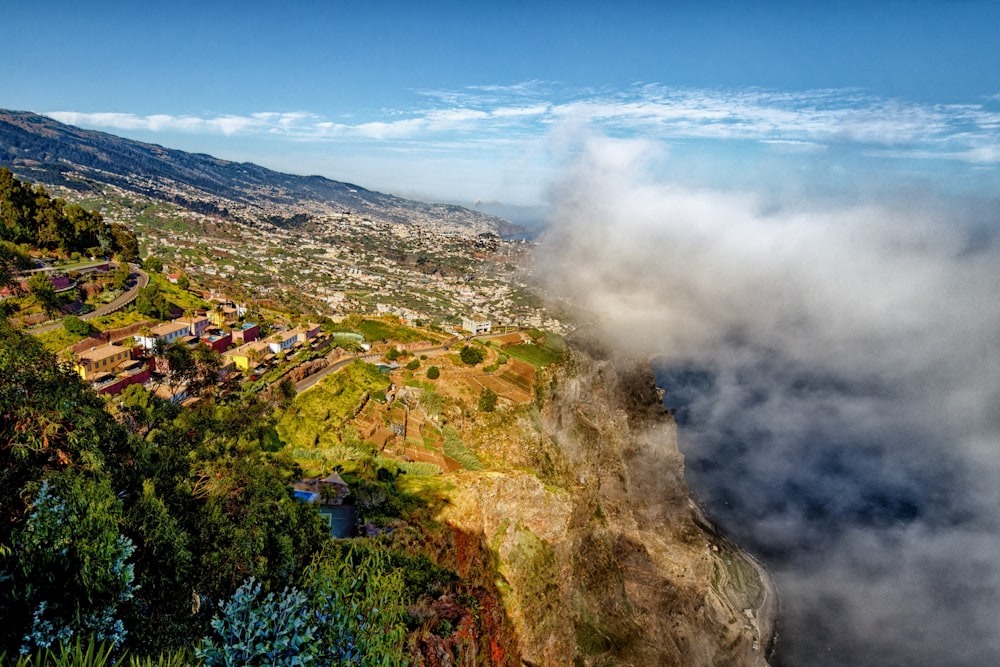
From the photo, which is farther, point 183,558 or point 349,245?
point 349,245

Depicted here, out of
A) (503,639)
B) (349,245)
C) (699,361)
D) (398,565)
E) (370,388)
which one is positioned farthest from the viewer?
(349,245)

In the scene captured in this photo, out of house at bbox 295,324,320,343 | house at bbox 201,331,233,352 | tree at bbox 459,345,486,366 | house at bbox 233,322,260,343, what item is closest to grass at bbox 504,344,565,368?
tree at bbox 459,345,486,366

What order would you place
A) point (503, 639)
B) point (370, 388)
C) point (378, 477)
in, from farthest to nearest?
point (370, 388), point (378, 477), point (503, 639)

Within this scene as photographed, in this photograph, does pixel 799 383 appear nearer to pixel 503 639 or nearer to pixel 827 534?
pixel 827 534

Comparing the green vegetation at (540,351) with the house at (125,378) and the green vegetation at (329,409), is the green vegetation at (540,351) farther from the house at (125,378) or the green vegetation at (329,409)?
the house at (125,378)

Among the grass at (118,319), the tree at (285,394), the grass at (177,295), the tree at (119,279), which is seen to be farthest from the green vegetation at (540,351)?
the tree at (119,279)

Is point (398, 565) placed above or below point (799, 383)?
above

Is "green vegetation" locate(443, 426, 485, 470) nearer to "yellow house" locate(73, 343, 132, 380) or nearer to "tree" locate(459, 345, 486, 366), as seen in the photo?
"tree" locate(459, 345, 486, 366)

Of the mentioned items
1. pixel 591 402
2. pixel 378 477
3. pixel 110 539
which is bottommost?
pixel 591 402

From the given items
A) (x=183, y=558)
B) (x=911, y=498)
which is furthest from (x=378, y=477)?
(x=911, y=498)
